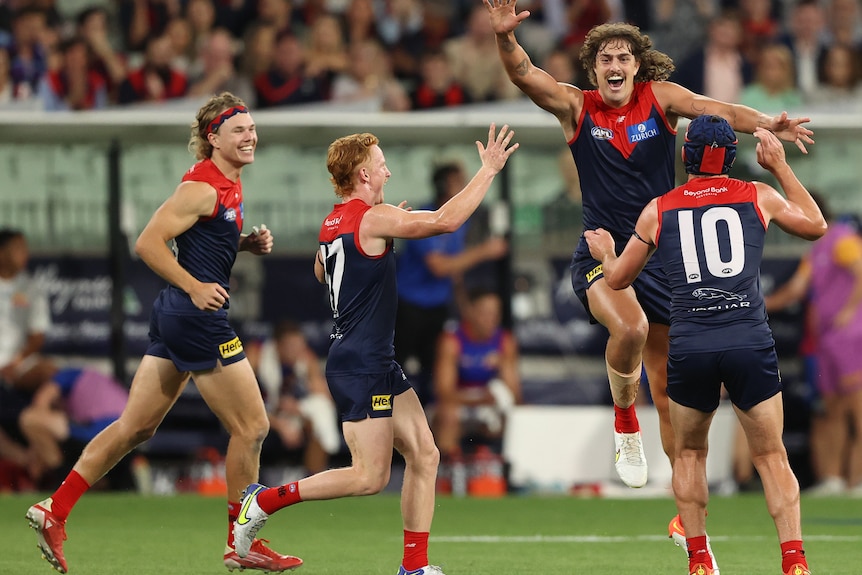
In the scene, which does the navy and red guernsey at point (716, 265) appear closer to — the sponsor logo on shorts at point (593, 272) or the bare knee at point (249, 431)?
the sponsor logo on shorts at point (593, 272)

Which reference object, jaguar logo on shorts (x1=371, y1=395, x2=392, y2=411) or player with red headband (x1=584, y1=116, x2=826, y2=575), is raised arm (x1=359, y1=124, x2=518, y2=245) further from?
player with red headband (x1=584, y1=116, x2=826, y2=575)

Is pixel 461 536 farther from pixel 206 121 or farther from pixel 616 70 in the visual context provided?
pixel 616 70

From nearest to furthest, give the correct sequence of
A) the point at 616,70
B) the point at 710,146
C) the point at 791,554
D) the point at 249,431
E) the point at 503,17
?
the point at 791,554 → the point at 710,146 → the point at 503,17 → the point at 616,70 → the point at 249,431

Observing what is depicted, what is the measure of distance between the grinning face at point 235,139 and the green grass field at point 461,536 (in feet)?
8.43

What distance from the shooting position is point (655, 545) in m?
10.3

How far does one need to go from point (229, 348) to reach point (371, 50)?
8043 mm

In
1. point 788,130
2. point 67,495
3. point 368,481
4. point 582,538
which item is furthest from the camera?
point 582,538

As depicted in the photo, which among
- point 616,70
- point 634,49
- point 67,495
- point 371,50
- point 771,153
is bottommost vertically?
point 67,495

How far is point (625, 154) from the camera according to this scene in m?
8.58

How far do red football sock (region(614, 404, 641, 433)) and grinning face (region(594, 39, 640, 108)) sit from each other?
186 cm

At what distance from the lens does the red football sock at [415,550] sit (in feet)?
25.1

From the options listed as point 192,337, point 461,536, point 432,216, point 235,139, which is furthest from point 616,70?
point 461,536

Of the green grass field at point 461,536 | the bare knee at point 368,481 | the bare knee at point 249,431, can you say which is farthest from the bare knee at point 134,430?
the bare knee at point 368,481

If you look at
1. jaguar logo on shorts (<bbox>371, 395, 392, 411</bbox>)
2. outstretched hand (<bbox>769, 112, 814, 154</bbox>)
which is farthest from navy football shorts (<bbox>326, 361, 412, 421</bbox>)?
outstretched hand (<bbox>769, 112, 814, 154</bbox>)
